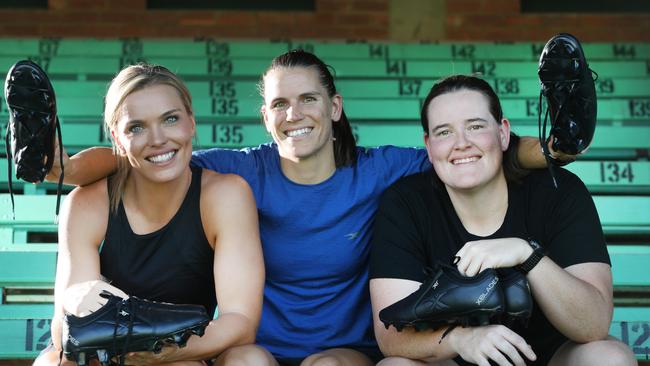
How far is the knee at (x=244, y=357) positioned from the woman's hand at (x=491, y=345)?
0.44 metres

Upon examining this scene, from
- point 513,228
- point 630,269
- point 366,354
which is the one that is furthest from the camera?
point 630,269

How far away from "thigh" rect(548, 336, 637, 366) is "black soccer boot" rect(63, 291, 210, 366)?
86 cm

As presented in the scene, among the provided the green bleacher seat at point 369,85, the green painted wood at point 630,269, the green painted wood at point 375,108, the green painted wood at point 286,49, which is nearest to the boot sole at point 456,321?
the green painted wood at point 630,269

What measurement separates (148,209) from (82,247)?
19 centimetres

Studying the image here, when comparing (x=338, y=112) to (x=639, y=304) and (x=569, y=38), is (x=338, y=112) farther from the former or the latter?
(x=639, y=304)

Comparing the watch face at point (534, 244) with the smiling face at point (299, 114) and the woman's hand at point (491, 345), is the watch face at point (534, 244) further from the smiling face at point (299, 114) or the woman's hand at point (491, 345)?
the smiling face at point (299, 114)

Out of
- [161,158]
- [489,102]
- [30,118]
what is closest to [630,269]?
[489,102]

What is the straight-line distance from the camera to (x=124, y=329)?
207 cm

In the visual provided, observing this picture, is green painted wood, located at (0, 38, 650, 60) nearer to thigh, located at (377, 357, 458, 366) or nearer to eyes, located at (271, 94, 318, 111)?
eyes, located at (271, 94, 318, 111)

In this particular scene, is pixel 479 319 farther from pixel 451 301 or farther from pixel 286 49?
pixel 286 49

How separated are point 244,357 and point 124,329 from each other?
331 mm

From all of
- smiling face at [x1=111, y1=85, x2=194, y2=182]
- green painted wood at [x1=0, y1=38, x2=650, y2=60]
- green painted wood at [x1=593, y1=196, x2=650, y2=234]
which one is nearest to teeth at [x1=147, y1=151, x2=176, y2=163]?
smiling face at [x1=111, y1=85, x2=194, y2=182]

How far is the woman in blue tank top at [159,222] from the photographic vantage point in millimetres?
2375

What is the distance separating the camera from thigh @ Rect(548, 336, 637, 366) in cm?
222
